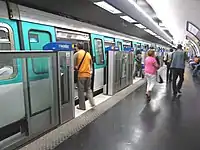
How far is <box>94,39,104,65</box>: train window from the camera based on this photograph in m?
7.27

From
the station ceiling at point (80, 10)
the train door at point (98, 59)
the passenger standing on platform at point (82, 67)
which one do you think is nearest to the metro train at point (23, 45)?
the station ceiling at point (80, 10)

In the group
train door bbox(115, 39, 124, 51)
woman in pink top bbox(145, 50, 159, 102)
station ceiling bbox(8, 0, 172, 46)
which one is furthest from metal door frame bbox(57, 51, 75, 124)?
train door bbox(115, 39, 124, 51)

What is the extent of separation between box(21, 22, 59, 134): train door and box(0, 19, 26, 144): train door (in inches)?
5.6

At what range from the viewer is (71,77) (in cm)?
469

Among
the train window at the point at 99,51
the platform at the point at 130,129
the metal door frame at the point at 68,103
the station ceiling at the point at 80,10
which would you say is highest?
the station ceiling at the point at 80,10

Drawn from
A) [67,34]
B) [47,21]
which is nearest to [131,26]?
[67,34]

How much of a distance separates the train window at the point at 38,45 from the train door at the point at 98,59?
2356 mm

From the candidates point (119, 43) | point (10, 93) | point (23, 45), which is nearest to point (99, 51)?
point (119, 43)

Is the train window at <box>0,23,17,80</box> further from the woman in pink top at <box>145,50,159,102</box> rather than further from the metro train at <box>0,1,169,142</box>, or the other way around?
the woman in pink top at <box>145,50,159,102</box>

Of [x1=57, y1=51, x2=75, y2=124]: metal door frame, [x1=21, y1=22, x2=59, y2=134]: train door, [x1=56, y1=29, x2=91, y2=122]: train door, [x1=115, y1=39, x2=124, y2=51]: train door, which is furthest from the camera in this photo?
[x1=115, y1=39, x2=124, y2=51]: train door

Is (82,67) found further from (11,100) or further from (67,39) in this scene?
(11,100)

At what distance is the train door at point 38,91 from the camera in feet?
12.5

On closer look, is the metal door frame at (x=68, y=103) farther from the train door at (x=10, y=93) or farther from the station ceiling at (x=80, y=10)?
the station ceiling at (x=80, y=10)

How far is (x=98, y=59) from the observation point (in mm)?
7309
